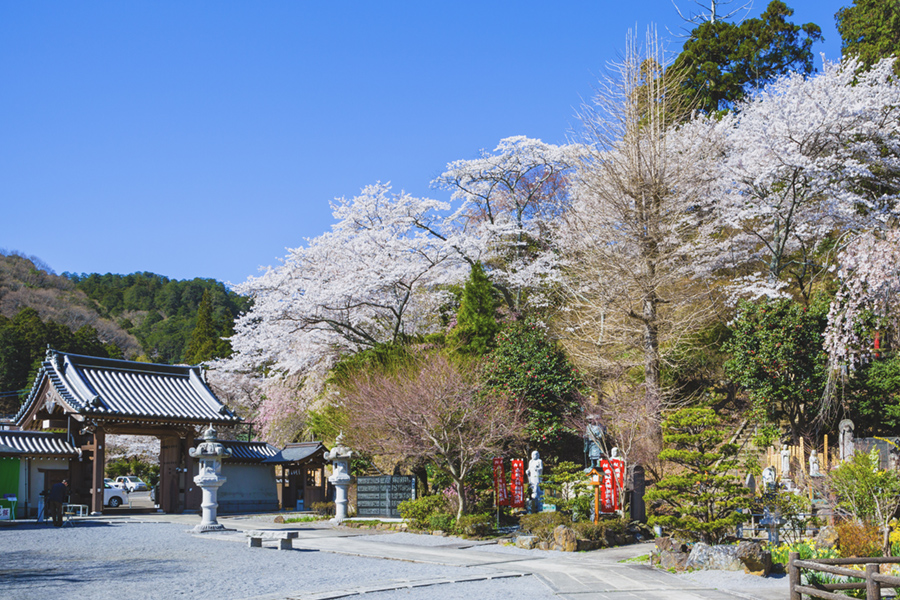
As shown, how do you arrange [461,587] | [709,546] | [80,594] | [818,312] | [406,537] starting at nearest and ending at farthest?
1. [80,594]
2. [461,587]
3. [709,546]
4. [406,537]
5. [818,312]

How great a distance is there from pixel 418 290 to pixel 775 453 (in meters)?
12.8

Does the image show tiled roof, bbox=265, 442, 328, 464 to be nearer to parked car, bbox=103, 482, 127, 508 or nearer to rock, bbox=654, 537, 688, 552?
parked car, bbox=103, 482, 127, 508

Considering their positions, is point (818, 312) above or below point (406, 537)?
above

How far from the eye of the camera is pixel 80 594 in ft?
27.3

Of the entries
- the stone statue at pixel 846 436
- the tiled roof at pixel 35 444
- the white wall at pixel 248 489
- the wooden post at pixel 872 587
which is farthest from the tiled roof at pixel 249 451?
the wooden post at pixel 872 587

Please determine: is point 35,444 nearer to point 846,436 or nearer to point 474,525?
point 474,525

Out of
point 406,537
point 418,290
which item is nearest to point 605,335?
point 418,290

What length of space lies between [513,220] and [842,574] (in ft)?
68.1

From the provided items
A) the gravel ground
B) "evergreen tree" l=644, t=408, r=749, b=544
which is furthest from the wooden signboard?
"evergreen tree" l=644, t=408, r=749, b=544

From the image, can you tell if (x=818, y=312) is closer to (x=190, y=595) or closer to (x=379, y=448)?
(x=379, y=448)

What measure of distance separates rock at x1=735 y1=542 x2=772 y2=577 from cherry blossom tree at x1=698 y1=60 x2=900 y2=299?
11062 mm

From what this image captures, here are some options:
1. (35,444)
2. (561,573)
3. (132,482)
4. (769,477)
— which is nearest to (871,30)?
(769,477)

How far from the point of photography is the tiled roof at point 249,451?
2502 cm

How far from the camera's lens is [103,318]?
195ft
